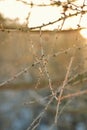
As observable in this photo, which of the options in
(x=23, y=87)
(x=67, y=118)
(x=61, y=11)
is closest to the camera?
(x=61, y=11)

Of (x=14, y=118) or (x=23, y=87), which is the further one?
(x=14, y=118)

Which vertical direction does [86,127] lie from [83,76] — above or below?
below

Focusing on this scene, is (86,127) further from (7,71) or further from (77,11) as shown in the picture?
(77,11)

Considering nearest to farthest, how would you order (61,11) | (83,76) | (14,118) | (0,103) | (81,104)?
(61,11) < (83,76) < (81,104) < (14,118) < (0,103)

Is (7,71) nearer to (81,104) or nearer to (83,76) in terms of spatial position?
(81,104)

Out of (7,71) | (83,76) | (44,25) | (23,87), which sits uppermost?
(44,25)

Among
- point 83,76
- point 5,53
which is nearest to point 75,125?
point 5,53

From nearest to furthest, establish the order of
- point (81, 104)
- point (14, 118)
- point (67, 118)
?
point (81, 104) < point (67, 118) < point (14, 118)

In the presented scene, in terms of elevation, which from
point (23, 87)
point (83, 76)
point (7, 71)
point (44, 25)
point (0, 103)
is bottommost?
point (0, 103)

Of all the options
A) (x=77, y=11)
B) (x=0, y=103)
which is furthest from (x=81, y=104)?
(x=77, y=11)
